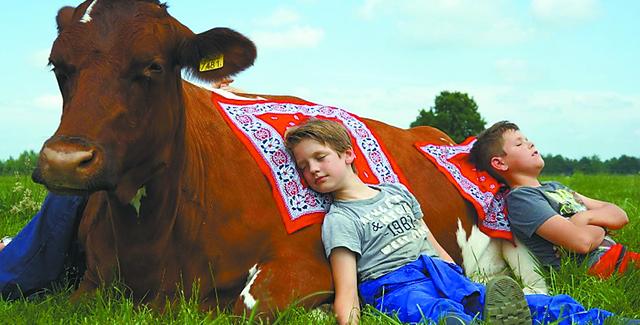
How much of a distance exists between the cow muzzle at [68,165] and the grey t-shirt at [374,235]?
1.46m

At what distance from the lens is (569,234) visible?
16.4 feet

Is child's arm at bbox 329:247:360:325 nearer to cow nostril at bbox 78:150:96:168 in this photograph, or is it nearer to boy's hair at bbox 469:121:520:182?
cow nostril at bbox 78:150:96:168

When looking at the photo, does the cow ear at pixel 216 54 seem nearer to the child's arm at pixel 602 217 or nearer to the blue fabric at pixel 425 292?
the blue fabric at pixel 425 292

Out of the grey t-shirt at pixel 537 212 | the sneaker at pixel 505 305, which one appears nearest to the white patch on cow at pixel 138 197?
the sneaker at pixel 505 305

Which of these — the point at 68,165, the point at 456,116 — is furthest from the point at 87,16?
the point at 456,116

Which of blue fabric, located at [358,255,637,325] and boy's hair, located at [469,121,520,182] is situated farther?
boy's hair, located at [469,121,520,182]

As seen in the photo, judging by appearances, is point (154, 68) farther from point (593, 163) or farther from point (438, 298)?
point (593, 163)

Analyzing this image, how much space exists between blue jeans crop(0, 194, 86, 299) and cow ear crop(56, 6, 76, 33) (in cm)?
109

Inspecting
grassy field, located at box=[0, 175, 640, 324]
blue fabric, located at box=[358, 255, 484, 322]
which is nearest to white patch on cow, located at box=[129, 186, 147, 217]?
grassy field, located at box=[0, 175, 640, 324]

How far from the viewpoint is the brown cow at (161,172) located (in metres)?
→ 3.24

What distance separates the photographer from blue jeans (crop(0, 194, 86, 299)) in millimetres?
4441

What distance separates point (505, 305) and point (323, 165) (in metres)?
1.31

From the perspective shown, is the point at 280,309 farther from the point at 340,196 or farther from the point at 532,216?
the point at 532,216

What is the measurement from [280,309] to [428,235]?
3.58 feet
